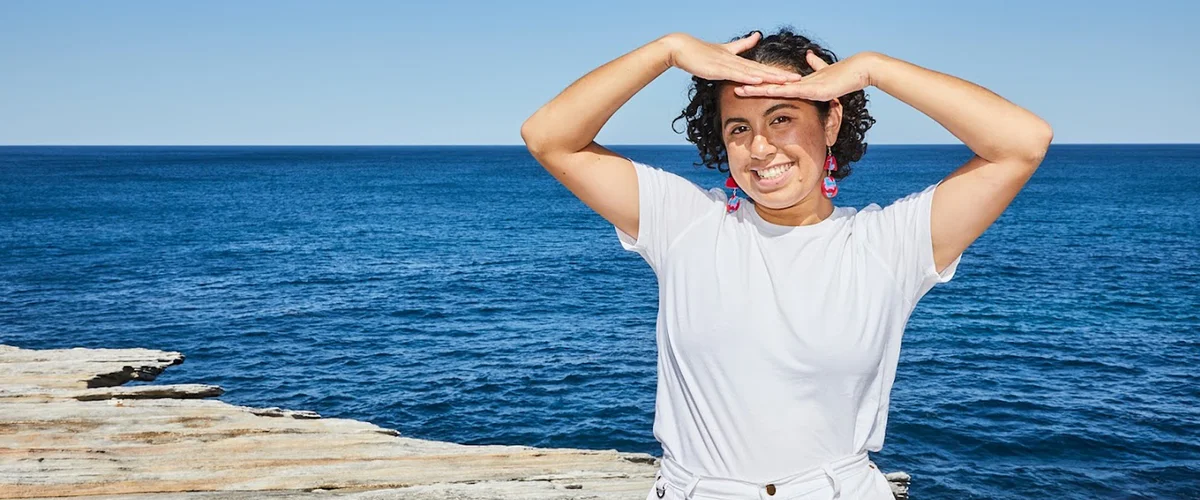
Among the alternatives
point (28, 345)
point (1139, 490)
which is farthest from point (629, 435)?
point (28, 345)

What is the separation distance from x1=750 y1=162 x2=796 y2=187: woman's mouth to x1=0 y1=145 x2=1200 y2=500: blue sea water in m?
16.0

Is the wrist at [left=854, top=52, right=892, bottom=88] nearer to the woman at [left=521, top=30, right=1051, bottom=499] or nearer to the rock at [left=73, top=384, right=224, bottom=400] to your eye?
the woman at [left=521, top=30, right=1051, bottom=499]

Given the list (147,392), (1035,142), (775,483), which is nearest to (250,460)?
(147,392)

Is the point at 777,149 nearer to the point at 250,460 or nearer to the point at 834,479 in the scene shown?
the point at 834,479

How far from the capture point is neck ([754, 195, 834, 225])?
2.86m

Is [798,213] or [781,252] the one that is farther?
[798,213]

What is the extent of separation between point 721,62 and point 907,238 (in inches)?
30.3

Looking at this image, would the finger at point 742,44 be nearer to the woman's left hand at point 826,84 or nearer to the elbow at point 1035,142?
the woman's left hand at point 826,84

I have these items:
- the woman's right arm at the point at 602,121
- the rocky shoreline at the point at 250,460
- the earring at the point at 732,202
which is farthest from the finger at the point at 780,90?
the rocky shoreline at the point at 250,460

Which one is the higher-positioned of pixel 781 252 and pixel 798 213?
pixel 798 213

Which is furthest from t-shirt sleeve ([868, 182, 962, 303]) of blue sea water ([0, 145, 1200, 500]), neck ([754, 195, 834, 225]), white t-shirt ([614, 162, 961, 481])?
blue sea water ([0, 145, 1200, 500])

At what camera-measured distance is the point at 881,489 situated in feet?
9.28

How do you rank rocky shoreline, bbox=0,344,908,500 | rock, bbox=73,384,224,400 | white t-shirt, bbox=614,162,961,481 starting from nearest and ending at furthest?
white t-shirt, bbox=614,162,961,481 < rocky shoreline, bbox=0,344,908,500 < rock, bbox=73,384,224,400

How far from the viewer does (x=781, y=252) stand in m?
2.75
